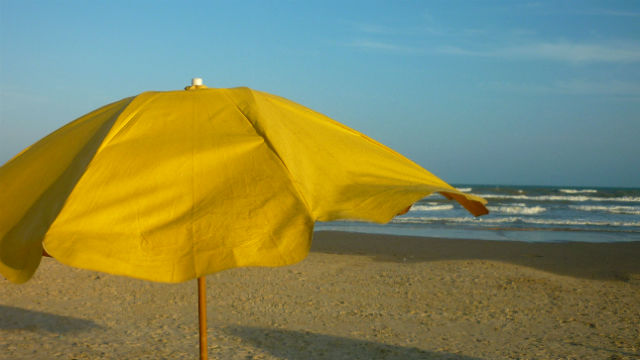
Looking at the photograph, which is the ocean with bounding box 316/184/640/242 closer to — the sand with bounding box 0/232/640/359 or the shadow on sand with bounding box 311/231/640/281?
the shadow on sand with bounding box 311/231/640/281

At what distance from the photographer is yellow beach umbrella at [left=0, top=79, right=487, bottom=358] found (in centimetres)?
205

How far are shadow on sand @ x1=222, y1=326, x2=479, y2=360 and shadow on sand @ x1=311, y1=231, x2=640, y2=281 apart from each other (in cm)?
645

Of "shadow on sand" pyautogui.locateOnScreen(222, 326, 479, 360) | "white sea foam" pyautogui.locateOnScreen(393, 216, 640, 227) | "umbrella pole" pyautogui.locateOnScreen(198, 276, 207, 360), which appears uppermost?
"umbrella pole" pyautogui.locateOnScreen(198, 276, 207, 360)

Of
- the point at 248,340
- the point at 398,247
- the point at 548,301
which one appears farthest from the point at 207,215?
the point at 398,247

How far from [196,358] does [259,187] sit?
13.6 ft

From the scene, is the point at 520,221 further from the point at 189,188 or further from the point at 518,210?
the point at 189,188

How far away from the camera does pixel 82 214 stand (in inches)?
84.0

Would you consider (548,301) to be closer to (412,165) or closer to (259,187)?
(412,165)

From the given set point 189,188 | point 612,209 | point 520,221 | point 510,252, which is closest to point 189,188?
point 189,188

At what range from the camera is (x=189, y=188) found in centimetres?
222

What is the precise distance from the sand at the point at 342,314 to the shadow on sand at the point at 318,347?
0.04 feet

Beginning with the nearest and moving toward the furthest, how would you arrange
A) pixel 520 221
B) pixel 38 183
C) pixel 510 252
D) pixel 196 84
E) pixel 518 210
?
pixel 38 183
pixel 196 84
pixel 510 252
pixel 520 221
pixel 518 210

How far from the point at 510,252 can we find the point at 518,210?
1852 cm

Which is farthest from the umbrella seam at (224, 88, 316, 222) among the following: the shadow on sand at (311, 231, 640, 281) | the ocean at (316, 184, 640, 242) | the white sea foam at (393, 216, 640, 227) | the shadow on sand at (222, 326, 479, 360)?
the white sea foam at (393, 216, 640, 227)
